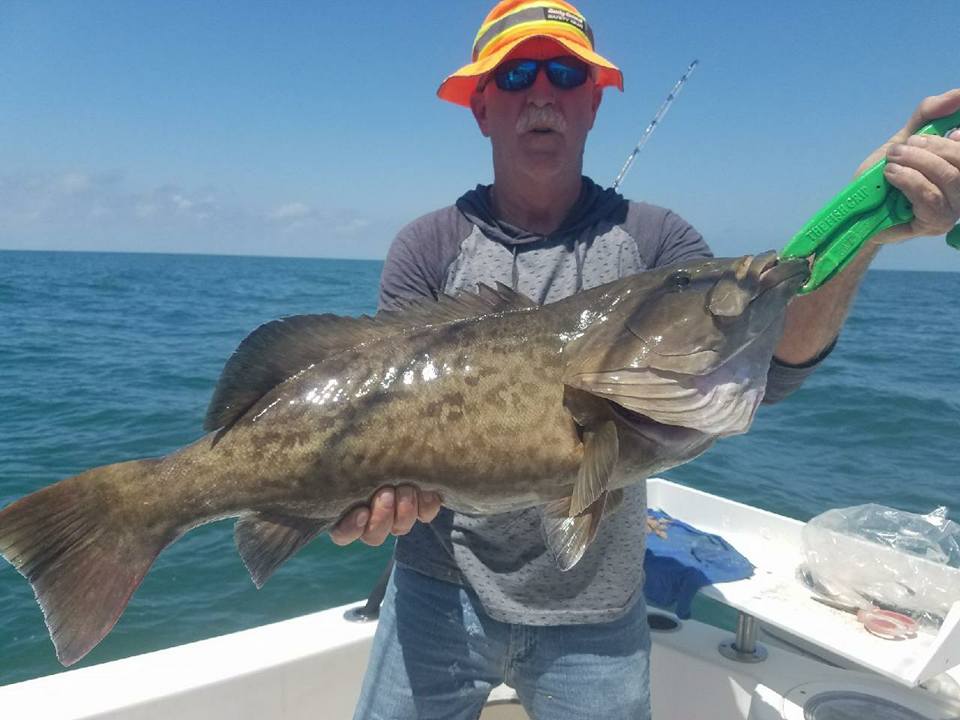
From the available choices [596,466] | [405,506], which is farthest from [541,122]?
[405,506]

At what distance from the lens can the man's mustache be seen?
2848 millimetres

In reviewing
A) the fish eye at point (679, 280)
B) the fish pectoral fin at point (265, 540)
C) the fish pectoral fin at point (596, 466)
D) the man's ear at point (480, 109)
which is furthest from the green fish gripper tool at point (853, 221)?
the fish pectoral fin at point (265, 540)

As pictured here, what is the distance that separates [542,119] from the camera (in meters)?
2.85

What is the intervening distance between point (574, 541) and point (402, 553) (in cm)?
97

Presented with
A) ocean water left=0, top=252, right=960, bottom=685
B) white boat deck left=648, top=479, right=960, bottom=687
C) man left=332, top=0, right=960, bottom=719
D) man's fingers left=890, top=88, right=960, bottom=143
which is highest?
man's fingers left=890, top=88, right=960, bottom=143

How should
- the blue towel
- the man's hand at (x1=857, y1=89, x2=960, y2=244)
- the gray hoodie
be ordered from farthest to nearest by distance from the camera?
the blue towel → the gray hoodie → the man's hand at (x1=857, y1=89, x2=960, y2=244)

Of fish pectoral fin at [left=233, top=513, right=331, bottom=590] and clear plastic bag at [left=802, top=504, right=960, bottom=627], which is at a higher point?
fish pectoral fin at [left=233, top=513, right=331, bottom=590]

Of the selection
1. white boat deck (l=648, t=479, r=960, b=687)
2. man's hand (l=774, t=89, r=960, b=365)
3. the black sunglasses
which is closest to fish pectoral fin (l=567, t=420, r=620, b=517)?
man's hand (l=774, t=89, r=960, b=365)

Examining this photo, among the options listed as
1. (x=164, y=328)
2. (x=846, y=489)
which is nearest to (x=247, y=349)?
(x=846, y=489)

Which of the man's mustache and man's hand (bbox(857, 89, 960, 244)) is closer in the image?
man's hand (bbox(857, 89, 960, 244))

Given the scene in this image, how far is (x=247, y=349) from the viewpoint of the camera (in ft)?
7.69

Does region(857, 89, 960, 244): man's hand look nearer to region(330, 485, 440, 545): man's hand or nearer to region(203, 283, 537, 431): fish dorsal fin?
region(203, 283, 537, 431): fish dorsal fin

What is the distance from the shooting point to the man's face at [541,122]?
286 cm

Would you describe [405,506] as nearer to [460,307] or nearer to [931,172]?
[460,307]
